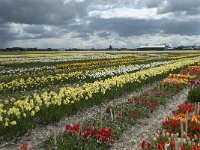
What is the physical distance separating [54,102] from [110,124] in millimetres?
2370

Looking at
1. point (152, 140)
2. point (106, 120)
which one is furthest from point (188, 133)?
point (106, 120)

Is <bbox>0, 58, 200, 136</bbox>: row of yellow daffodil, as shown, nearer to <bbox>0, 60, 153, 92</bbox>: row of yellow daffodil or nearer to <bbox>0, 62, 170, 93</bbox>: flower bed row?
<bbox>0, 62, 170, 93</bbox>: flower bed row

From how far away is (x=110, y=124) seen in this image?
45.5 ft

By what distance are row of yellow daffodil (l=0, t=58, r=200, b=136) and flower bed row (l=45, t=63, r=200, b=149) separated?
4.00 feet

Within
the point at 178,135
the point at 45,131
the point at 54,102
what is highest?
the point at 54,102

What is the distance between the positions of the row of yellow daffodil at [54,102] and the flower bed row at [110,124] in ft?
4.00

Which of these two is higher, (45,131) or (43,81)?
(43,81)

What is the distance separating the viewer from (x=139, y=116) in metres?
15.4

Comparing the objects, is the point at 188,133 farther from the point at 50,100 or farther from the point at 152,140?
the point at 50,100

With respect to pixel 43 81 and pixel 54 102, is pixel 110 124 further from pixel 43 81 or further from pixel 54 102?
pixel 43 81

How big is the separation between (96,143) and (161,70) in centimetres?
2119

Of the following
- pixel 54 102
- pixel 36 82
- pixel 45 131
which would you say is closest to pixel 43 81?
pixel 36 82

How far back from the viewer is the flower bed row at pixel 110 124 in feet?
37.3

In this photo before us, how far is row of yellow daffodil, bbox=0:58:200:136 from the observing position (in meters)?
12.2
